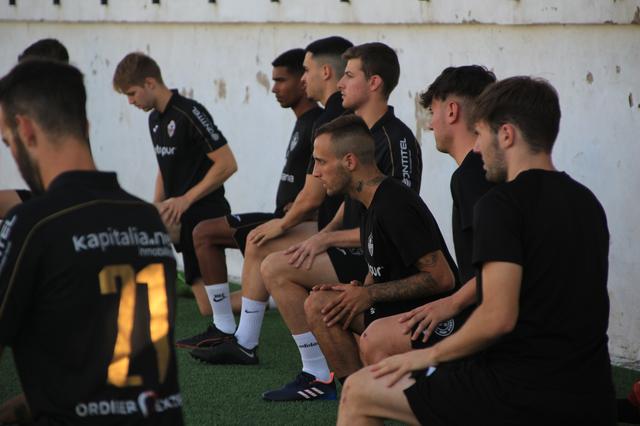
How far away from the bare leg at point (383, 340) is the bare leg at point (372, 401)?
833mm

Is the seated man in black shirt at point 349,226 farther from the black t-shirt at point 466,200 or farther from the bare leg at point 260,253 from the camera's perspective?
the black t-shirt at point 466,200

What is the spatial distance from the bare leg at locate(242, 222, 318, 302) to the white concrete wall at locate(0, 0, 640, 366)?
48.7 inches

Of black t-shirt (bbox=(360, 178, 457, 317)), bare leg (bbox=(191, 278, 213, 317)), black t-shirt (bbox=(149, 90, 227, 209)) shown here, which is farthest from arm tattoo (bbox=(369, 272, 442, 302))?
bare leg (bbox=(191, 278, 213, 317))

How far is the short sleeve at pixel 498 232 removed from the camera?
329 cm

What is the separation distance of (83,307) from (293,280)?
9.33 ft

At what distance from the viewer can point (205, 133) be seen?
7184 millimetres

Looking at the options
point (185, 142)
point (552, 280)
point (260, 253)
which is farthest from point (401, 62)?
point (552, 280)

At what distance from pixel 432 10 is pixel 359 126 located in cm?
225

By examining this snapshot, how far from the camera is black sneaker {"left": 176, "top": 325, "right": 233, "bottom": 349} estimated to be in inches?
268

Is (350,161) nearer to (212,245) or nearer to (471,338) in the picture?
(471,338)

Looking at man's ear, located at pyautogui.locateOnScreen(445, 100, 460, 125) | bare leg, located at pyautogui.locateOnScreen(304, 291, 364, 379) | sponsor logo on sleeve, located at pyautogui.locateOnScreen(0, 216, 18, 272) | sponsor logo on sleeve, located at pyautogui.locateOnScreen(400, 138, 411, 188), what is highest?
man's ear, located at pyautogui.locateOnScreen(445, 100, 460, 125)

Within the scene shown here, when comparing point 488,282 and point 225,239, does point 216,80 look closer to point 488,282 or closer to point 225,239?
point 225,239

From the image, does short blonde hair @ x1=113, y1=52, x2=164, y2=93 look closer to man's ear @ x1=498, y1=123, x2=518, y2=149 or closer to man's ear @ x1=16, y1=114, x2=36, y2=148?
man's ear @ x1=498, y1=123, x2=518, y2=149

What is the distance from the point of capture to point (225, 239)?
23.1 feet
